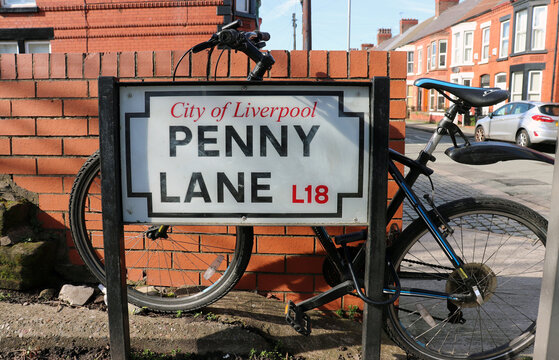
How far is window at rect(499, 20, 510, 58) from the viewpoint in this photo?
2580 centimetres

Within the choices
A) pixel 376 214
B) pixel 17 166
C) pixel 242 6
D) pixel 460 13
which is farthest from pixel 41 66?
pixel 460 13

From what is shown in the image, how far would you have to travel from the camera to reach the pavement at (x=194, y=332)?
241cm

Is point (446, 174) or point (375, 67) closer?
point (375, 67)

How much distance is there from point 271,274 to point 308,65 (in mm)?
1255

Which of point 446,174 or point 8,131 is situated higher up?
point 8,131

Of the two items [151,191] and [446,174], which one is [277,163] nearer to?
[151,191]

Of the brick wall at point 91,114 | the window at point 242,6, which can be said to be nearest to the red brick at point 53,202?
the brick wall at point 91,114

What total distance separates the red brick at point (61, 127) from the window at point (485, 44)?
1157 inches

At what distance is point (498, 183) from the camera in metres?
8.52

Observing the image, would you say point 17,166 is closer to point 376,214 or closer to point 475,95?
point 376,214

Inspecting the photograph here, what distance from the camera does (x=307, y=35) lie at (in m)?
14.4

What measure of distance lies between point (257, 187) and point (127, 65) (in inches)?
54.8

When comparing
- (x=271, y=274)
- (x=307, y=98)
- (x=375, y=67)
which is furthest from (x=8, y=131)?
(x=375, y=67)

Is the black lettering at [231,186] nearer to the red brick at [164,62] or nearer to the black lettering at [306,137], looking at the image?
the black lettering at [306,137]
